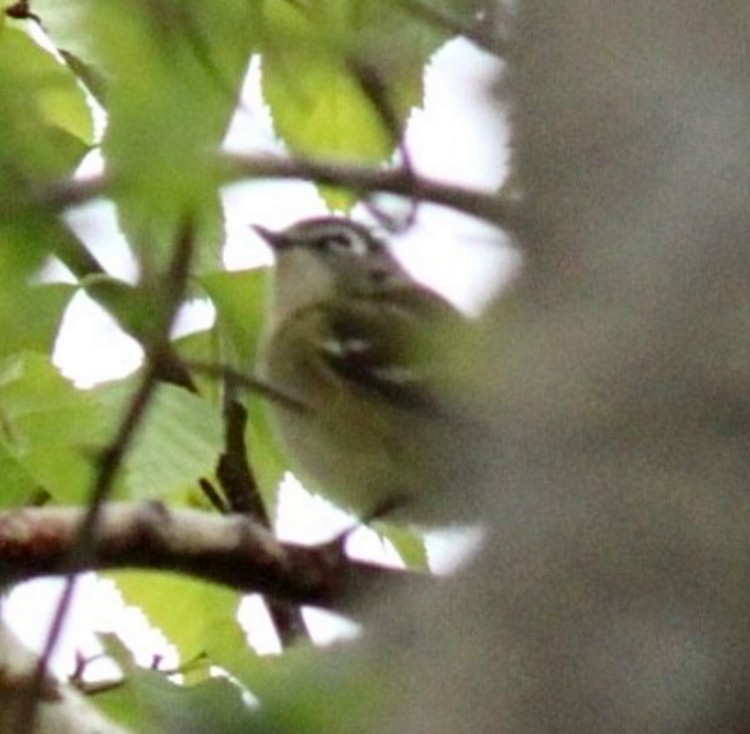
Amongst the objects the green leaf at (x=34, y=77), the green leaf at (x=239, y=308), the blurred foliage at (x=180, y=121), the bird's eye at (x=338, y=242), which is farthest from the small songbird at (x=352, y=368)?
→ the blurred foliage at (x=180, y=121)

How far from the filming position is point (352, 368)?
2.12m

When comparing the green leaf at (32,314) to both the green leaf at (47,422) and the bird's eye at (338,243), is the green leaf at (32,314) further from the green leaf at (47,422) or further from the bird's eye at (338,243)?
the bird's eye at (338,243)

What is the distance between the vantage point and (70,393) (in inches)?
53.8

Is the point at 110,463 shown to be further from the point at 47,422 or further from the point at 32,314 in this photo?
the point at 47,422

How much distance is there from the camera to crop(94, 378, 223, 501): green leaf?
4.44 ft

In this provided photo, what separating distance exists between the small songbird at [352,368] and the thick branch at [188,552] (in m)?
0.33

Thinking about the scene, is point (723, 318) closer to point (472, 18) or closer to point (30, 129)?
point (30, 129)

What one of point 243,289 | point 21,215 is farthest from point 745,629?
point 243,289

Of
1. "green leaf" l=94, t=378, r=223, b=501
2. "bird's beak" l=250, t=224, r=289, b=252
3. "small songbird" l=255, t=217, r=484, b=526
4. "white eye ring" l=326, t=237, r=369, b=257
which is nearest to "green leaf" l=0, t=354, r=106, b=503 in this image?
"green leaf" l=94, t=378, r=223, b=501

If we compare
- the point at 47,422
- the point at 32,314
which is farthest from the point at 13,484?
the point at 32,314

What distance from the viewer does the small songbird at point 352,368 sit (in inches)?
73.7

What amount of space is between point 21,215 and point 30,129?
0.04 meters

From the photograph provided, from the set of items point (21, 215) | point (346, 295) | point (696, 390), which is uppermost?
point (696, 390)

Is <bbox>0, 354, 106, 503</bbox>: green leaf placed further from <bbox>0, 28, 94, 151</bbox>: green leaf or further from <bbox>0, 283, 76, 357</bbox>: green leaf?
<bbox>0, 28, 94, 151</bbox>: green leaf
